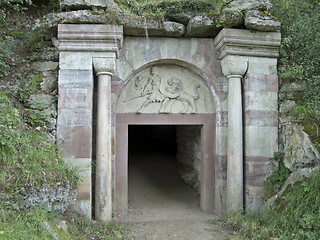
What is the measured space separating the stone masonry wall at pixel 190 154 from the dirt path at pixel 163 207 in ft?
0.73

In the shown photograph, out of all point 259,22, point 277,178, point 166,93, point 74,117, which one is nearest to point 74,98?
point 74,117

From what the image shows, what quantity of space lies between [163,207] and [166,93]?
225 cm

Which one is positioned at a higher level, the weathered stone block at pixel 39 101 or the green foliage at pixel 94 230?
the weathered stone block at pixel 39 101

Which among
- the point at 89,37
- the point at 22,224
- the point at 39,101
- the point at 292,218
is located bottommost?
the point at 292,218

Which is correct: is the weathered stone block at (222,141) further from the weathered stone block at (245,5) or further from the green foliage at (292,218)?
the weathered stone block at (245,5)

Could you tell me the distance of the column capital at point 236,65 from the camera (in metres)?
5.25

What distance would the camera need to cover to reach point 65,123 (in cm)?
482

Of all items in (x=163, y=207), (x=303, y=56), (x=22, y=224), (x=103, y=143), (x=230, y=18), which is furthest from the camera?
(x=163, y=207)

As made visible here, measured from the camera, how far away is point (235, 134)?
5.21m

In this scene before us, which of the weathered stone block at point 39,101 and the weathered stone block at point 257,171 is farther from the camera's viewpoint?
the weathered stone block at point 257,171

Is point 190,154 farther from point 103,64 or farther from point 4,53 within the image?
point 4,53

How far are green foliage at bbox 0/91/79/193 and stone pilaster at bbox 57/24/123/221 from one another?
304mm

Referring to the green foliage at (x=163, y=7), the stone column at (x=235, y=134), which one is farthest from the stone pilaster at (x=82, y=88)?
the stone column at (x=235, y=134)

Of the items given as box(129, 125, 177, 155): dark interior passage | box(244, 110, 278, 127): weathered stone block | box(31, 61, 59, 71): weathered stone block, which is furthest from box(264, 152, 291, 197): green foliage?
box(129, 125, 177, 155): dark interior passage
